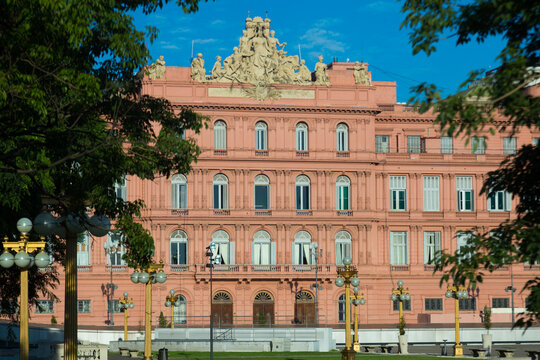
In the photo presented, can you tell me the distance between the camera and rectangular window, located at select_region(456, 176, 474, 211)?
255 feet

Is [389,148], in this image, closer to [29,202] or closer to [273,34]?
[273,34]

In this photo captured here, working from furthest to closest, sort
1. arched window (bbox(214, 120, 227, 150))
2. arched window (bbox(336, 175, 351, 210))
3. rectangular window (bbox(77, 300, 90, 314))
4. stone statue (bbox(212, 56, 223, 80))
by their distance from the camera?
arched window (bbox(336, 175, 351, 210))
arched window (bbox(214, 120, 227, 150))
stone statue (bbox(212, 56, 223, 80))
rectangular window (bbox(77, 300, 90, 314))

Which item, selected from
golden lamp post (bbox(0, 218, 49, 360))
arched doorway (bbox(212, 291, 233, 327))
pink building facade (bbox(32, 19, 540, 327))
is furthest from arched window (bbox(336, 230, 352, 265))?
golden lamp post (bbox(0, 218, 49, 360))

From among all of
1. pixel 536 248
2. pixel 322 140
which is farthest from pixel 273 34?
pixel 536 248

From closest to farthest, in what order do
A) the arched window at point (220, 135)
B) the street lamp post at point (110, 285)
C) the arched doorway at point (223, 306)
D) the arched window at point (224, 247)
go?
the street lamp post at point (110, 285) < the arched doorway at point (223, 306) < the arched window at point (224, 247) < the arched window at point (220, 135)

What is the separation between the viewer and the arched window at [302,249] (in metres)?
74.2

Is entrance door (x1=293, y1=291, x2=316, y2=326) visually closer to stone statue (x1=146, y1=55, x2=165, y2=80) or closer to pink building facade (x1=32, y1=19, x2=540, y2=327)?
pink building facade (x1=32, y1=19, x2=540, y2=327)

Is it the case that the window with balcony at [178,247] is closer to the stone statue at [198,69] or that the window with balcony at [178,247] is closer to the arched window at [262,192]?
the arched window at [262,192]

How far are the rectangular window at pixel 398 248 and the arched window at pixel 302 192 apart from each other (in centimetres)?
725

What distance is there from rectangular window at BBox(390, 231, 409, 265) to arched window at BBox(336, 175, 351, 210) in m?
4.52

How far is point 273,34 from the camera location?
246 feet

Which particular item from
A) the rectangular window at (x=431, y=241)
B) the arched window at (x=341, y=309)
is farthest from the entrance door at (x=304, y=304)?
the rectangular window at (x=431, y=241)

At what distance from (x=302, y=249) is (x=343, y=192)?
523cm

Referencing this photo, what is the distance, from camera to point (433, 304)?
2977 inches
